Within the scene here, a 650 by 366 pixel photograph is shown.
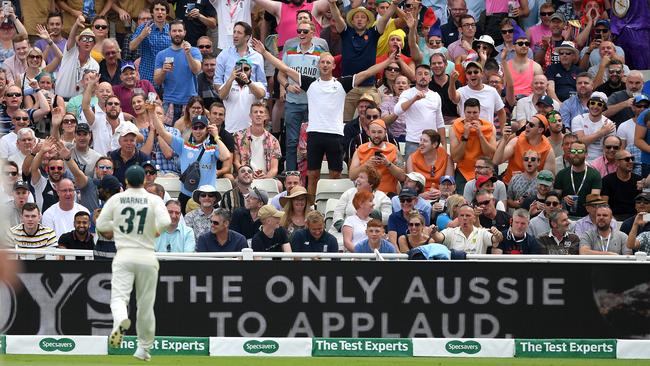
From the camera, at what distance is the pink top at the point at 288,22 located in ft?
66.8

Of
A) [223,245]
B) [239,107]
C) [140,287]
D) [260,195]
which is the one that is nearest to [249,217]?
[260,195]

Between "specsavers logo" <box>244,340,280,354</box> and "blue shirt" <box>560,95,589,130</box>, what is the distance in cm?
670

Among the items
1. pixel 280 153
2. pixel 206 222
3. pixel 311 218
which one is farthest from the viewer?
pixel 280 153

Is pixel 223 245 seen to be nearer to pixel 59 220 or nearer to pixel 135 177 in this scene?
pixel 59 220

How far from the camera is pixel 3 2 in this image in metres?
20.4

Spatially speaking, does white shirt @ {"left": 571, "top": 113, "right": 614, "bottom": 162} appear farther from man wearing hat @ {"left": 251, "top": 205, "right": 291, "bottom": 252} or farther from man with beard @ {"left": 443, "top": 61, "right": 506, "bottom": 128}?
man wearing hat @ {"left": 251, "top": 205, "right": 291, "bottom": 252}

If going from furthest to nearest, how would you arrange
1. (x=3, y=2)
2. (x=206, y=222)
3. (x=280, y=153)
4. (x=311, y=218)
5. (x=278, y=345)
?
(x=3, y=2) → (x=280, y=153) → (x=206, y=222) → (x=311, y=218) → (x=278, y=345)

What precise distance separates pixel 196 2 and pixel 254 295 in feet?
25.9

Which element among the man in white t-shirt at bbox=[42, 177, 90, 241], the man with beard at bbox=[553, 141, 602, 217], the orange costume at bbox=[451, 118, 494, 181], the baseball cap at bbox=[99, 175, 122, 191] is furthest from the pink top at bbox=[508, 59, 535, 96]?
the man in white t-shirt at bbox=[42, 177, 90, 241]

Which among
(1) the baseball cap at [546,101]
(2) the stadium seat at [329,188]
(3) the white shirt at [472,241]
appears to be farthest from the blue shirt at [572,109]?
(3) the white shirt at [472,241]

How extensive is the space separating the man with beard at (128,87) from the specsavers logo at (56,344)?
5256mm

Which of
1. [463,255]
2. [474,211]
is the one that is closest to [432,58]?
[474,211]

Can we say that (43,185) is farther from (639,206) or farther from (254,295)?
(639,206)

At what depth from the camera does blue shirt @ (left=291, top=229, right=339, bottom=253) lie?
1548 centimetres
